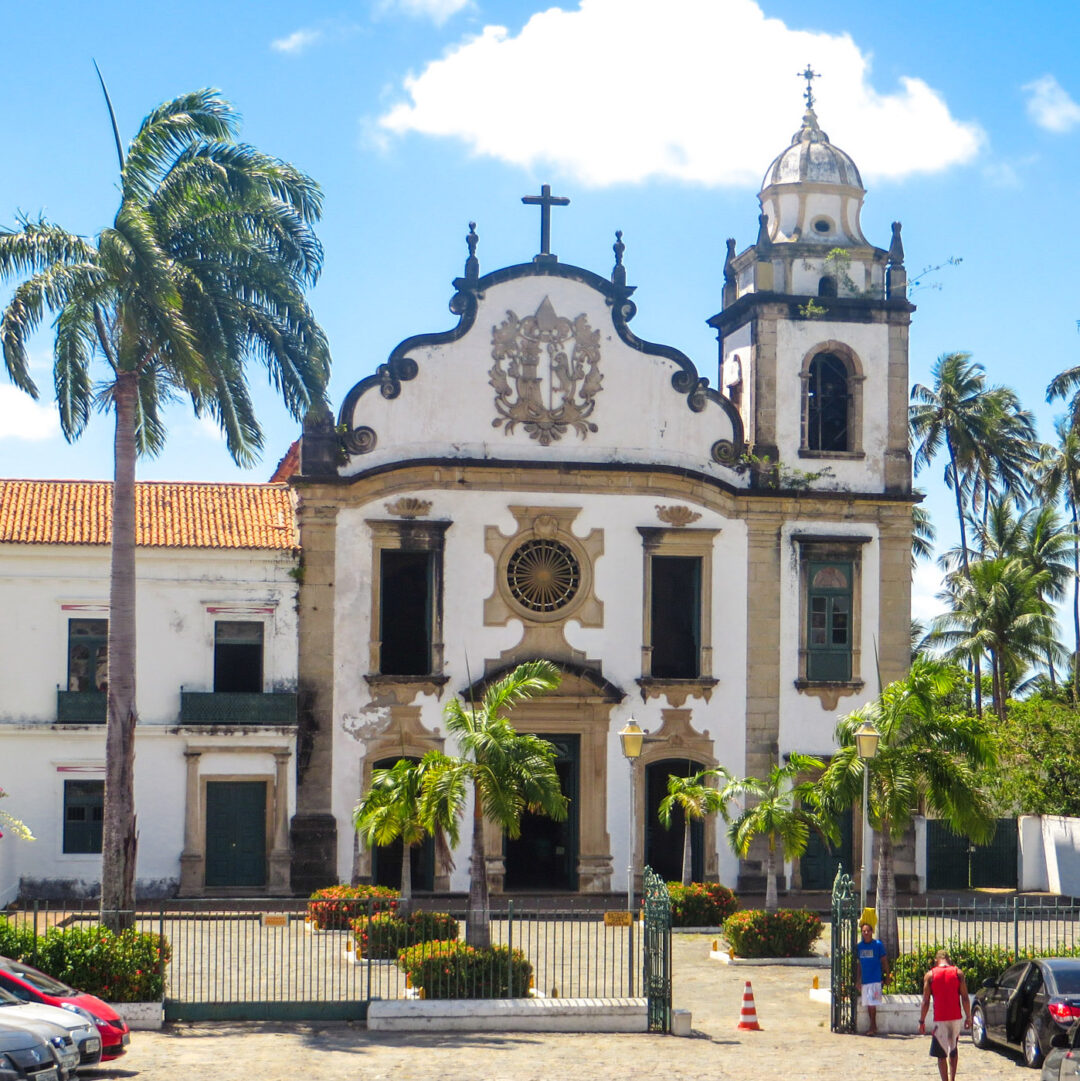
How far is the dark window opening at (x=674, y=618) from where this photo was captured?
3450 centimetres

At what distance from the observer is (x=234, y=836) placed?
106 feet

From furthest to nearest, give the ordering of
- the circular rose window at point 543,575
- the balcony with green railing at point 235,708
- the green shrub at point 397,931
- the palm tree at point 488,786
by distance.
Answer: the circular rose window at point 543,575, the balcony with green railing at point 235,708, the green shrub at point 397,931, the palm tree at point 488,786

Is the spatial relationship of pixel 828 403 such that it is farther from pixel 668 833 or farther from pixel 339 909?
pixel 339 909

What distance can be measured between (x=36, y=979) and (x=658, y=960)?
279 inches

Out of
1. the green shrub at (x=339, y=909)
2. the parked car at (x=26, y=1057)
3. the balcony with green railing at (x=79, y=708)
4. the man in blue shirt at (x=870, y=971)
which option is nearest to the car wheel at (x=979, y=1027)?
the man in blue shirt at (x=870, y=971)

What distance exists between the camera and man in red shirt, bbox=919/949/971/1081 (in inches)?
676

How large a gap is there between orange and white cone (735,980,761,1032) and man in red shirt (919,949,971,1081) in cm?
308

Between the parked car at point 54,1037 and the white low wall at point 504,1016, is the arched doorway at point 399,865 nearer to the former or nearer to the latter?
the white low wall at point 504,1016

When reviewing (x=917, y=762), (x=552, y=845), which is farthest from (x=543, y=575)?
(x=917, y=762)

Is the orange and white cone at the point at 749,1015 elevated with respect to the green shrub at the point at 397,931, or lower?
lower

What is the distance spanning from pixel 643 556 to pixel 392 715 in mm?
5806

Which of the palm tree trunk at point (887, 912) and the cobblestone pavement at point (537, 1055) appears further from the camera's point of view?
the palm tree trunk at point (887, 912)

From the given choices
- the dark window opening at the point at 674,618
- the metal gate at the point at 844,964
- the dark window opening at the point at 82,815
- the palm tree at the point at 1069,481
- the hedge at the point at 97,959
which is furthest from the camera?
the palm tree at the point at 1069,481

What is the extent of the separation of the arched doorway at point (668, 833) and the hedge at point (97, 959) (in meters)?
15.0
